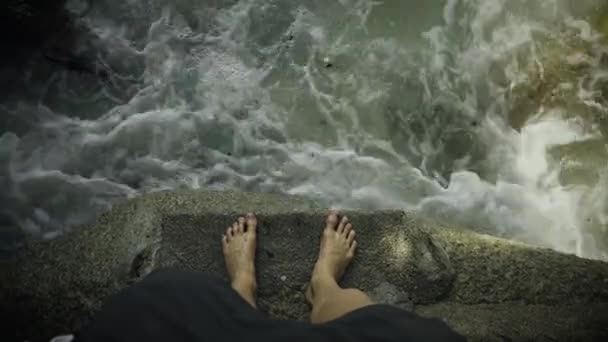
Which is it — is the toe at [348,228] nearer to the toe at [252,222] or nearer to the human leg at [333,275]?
the human leg at [333,275]

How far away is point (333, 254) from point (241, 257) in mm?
451

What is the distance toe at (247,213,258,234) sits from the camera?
2.75 metres

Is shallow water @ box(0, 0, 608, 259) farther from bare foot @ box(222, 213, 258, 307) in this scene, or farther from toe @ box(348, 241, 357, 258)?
bare foot @ box(222, 213, 258, 307)

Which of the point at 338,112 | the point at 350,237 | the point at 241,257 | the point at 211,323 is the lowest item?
the point at 211,323

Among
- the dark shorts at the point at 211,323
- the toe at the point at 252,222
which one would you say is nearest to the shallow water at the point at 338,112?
the toe at the point at 252,222

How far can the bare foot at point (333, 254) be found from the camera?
8.70ft

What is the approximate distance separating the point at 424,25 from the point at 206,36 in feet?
5.44

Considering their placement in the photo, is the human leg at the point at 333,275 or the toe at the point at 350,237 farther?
the toe at the point at 350,237

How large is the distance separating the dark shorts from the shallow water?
1.64m

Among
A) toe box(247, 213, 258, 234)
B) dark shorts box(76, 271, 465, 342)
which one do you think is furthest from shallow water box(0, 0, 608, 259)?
dark shorts box(76, 271, 465, 342)

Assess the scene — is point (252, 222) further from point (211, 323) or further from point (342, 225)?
point (211, 323)

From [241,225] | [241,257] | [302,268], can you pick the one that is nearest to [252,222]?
[241,225]

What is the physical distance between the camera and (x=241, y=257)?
2652 mm

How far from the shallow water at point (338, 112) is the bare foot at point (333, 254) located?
675 millimetres
